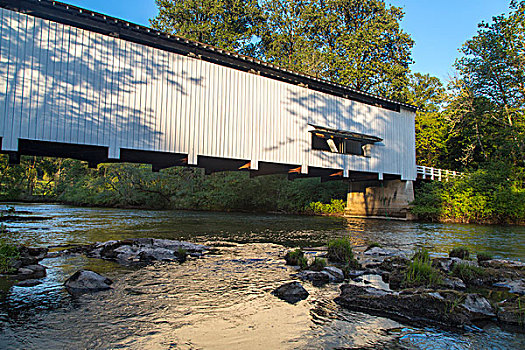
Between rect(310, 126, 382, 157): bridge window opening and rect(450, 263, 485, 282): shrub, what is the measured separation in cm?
1040

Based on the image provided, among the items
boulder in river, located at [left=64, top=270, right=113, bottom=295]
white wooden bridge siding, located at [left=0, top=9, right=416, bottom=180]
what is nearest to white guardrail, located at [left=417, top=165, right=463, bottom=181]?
white wooden bridge siding, located at [left=0, top=9, right=416, bottom=180]

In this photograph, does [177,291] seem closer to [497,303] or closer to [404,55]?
[497,303]

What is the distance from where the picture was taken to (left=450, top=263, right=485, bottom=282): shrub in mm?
4535

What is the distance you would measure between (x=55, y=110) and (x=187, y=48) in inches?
189

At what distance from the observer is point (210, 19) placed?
3275 centimetres

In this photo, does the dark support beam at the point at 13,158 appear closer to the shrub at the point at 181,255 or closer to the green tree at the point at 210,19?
the shrub at the point at 181,255

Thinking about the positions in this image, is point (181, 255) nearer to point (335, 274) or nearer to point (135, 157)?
point (335, 274)

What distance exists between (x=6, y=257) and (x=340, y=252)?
5.00 m

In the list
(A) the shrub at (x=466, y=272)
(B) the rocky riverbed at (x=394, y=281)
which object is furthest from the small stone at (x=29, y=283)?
(A) the shrub at (x=466, y=272)

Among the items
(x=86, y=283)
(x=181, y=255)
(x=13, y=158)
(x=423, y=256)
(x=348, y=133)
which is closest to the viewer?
(x=86, y=283)

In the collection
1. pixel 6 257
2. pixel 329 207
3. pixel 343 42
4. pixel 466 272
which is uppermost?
pixel 343 42

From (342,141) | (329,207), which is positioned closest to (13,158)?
(342,141)

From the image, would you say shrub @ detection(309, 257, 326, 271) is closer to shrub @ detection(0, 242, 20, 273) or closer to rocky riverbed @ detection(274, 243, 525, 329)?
rocky riverbed @ detection(274, 243, 525, 329)

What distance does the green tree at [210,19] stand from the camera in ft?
103
